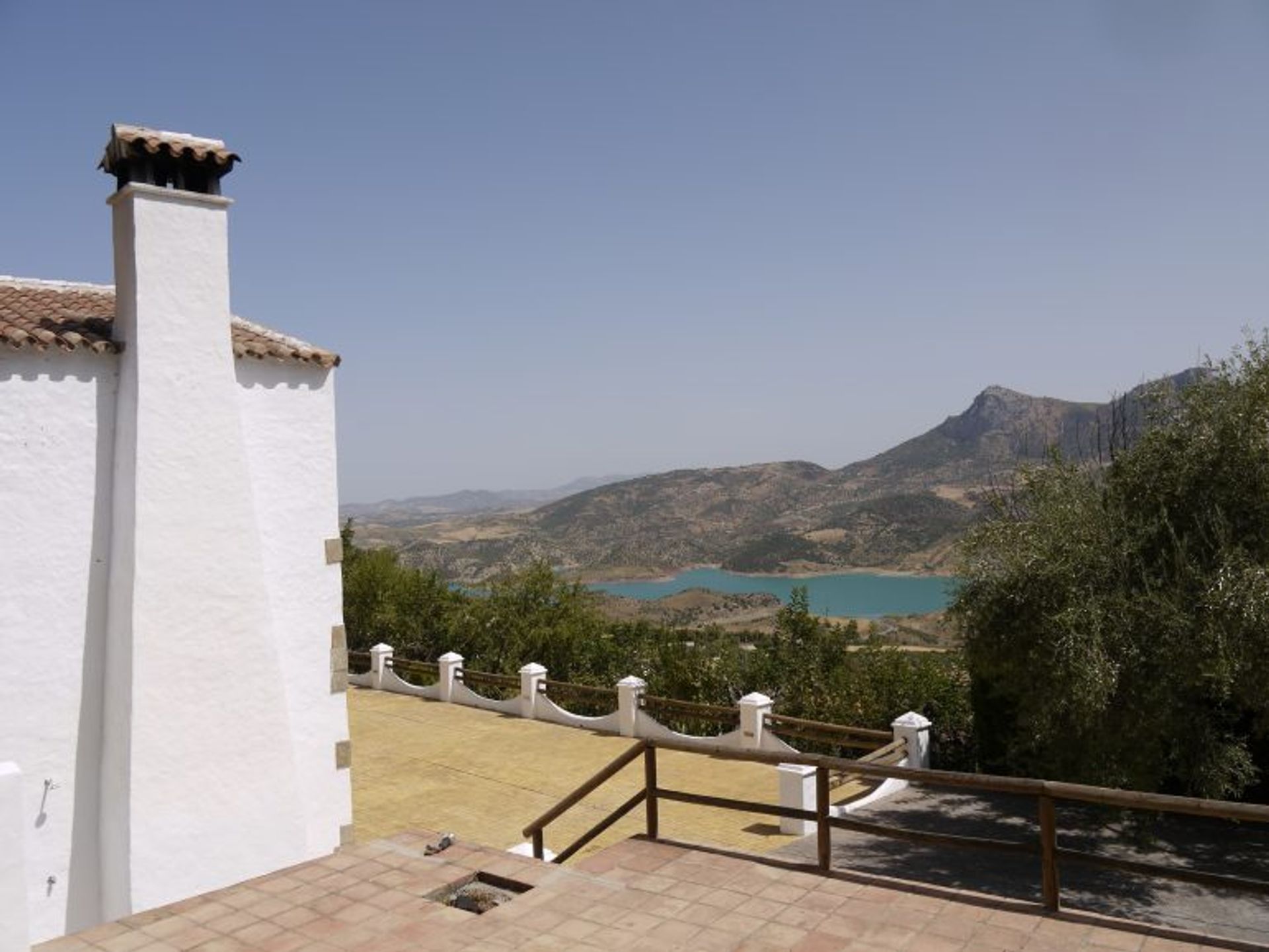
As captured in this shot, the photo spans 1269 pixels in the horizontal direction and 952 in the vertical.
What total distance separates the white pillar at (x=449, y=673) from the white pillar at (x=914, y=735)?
356 inches

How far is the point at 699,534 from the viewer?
112 metres

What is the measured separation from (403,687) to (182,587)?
1267 cm

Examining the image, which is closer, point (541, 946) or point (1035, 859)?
point (541, 946)

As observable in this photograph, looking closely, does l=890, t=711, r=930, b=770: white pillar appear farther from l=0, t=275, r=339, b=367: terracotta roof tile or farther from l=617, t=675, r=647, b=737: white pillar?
l=0, t=275, r=339, b=367: terracotta roof tile

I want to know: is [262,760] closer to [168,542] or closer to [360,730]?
[168,542]

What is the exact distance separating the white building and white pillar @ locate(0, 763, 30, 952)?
1755mm

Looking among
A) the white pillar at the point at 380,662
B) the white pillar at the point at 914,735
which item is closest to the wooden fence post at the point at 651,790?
the white pillar at the point at 914,735

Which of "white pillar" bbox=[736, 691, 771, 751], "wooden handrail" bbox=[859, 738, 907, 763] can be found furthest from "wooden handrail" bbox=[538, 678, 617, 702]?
"wooden handrail" bbox=[859, 738, 907, 763]

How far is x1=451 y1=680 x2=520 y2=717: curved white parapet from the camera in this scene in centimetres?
1778

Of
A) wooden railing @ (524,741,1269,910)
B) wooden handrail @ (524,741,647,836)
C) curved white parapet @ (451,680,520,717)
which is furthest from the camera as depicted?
curved white parapet @ (451,680,520,717)

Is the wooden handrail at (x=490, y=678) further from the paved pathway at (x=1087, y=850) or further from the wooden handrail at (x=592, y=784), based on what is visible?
the wooden handrail at (x=592, y=784)

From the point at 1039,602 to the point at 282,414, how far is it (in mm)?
7596

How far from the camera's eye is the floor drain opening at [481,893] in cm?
674

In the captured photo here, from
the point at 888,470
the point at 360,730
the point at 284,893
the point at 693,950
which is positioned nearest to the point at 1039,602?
the point at 693,950
